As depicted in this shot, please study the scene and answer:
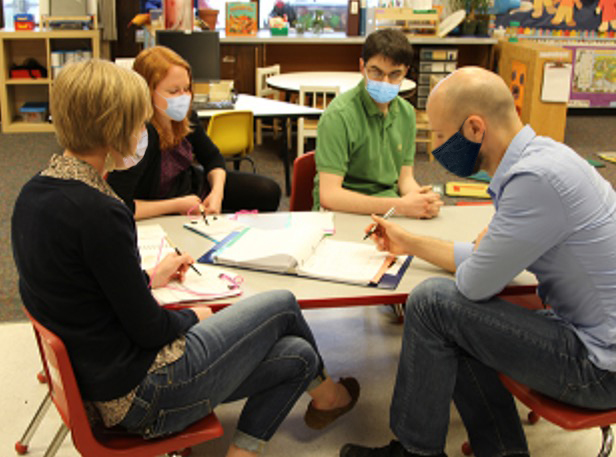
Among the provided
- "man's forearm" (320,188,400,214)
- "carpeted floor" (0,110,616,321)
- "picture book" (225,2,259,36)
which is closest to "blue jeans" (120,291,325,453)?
"man's forearm" (320,188,400,214)

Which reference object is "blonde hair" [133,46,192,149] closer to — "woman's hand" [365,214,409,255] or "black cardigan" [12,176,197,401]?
"woman's hand" [365,214,409,255]

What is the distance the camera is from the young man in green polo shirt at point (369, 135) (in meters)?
2.56

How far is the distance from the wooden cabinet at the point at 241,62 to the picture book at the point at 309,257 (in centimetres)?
496

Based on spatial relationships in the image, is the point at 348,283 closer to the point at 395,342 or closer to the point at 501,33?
the point at 395,342

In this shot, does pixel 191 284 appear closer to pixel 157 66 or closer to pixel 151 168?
pixel 151 168

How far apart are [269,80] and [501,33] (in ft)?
8.31

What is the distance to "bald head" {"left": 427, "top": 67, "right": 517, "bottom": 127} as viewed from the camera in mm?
1744

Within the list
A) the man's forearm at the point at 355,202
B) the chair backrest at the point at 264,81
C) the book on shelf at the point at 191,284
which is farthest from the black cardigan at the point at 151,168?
the chair backrest at the point at 264,81

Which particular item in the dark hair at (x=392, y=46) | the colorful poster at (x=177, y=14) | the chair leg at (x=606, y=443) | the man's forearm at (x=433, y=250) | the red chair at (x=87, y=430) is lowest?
the chair leg at (x=606, y=443)

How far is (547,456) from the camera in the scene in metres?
2.20

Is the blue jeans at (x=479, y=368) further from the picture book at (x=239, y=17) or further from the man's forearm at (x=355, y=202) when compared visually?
the picture book at (x=239, y=17)

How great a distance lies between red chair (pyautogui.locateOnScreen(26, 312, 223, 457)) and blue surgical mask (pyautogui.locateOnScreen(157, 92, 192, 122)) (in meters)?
1.28

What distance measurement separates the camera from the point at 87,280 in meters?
1.43

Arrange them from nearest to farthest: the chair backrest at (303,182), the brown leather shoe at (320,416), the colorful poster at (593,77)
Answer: the brown leather shoe at (320,416)
the chair backrest at (303,182)
the colorful poster at (593,77)
